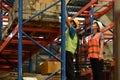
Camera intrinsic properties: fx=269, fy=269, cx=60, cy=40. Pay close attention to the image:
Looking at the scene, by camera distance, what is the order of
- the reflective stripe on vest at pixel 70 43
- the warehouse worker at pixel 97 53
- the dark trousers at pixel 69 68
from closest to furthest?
the dark trousers at pixel 69 68
the reflective stripe on vest at pixel 70 43
the warehouse worker at pixel 97 53

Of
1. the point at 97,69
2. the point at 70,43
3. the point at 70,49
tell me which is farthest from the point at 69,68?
the point at 97,69

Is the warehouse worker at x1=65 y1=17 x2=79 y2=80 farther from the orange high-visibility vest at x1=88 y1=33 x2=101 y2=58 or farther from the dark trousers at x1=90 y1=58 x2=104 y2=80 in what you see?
the dark trousers at x1=90 y1=58 x2=104 y2=80

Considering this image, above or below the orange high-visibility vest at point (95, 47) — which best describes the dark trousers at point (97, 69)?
below

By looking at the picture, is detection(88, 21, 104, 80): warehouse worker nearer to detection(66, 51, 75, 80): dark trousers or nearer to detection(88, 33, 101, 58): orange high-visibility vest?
detection(88, 33, 101, 58): orange high-visibility vest

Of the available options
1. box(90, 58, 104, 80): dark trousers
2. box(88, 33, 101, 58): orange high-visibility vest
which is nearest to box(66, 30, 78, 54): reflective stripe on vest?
box(88, 33, 101, 58): orange high-visibility vest

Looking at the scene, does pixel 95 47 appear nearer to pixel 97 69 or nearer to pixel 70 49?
pixel 97 69

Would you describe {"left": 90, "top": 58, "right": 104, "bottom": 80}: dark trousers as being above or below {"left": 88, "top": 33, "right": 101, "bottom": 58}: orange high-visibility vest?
below

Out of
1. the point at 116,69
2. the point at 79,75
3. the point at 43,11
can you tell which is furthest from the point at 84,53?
the point at 116,69

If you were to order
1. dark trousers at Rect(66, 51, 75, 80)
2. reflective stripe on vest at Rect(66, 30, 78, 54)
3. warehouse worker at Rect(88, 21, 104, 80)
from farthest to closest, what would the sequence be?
warehouse worker at Rect(88, 21, 104, 80)
reflective stripe on vest at Rect(66, 30, 78, 54)
dark trousers at Rect(66, 51, 75, 80)

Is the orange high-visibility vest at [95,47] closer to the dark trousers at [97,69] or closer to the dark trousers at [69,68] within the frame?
the dark trousers at [97,69]

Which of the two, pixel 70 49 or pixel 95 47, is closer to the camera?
pixel 70 49

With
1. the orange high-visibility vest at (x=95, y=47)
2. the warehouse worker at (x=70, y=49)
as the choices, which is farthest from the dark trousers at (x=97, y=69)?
the warehouse worker at (x=70, y=49)

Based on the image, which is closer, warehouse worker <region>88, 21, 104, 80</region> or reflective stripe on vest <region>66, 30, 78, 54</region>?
reflective stripe on vest <region>66, 30, 78, 54</region>

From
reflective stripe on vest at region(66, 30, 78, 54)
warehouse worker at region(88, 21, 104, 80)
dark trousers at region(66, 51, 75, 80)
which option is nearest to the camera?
dark trousers at region(66, 51, 75, 80)
